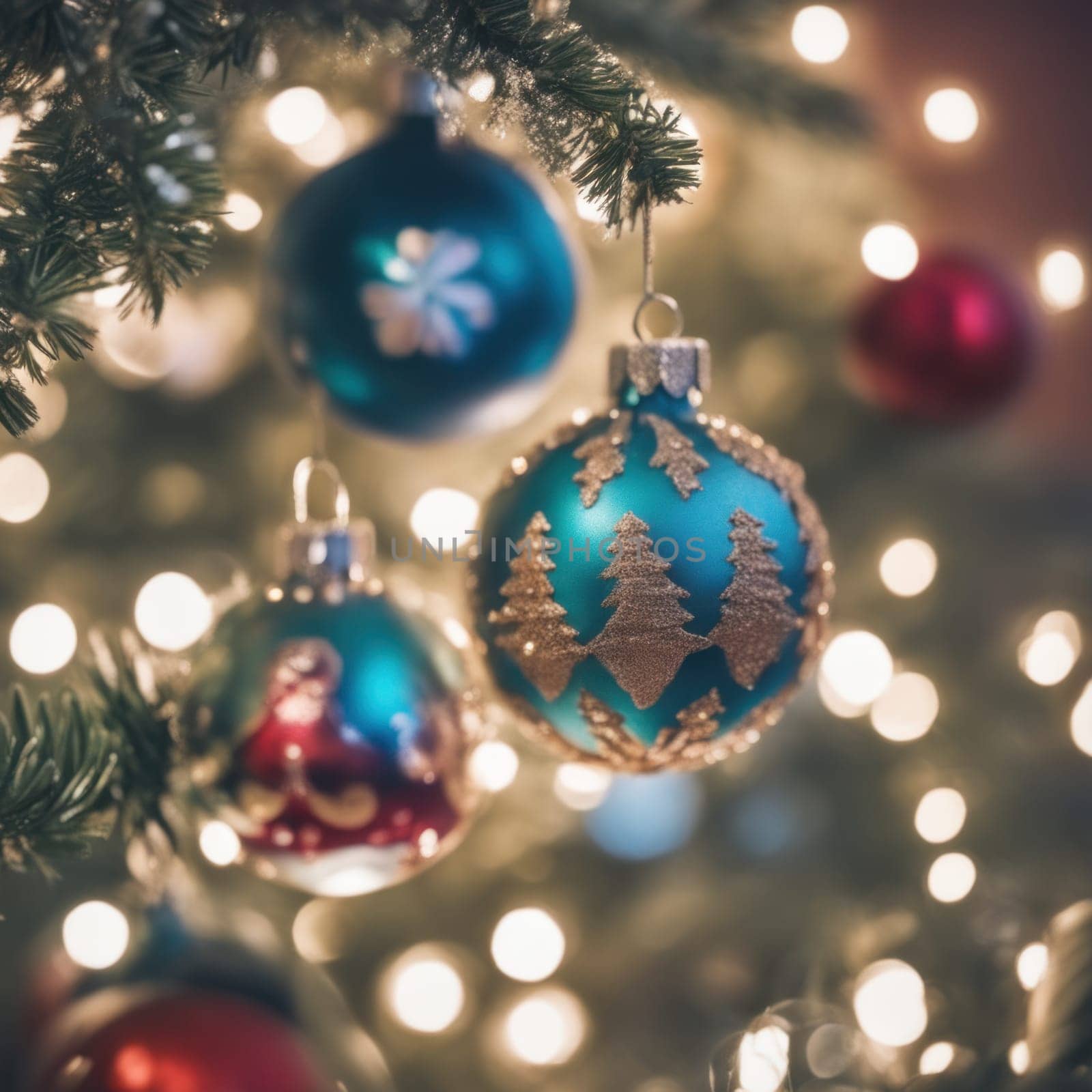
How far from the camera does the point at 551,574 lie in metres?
0.55

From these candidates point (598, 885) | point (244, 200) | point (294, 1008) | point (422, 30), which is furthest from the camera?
point (598, 885)

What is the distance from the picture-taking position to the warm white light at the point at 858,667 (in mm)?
1178

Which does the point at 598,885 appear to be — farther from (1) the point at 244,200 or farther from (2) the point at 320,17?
(2) the point at 320,17

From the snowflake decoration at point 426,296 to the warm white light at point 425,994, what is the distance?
2.64 ft

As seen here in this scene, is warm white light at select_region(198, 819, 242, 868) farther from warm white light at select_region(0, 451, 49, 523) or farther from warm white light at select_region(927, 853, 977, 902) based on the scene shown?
warm white light at select_region(927, 853, 977, 902)

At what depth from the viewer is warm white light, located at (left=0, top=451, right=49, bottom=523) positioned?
1046 mm

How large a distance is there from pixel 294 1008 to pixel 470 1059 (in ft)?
1.54

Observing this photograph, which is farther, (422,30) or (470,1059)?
(470,1059)

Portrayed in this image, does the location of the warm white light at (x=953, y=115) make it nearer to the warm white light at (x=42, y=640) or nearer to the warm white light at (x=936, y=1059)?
the warm white light at (x=936, y=1059)

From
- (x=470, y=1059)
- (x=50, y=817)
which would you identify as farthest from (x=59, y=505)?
(x=470, y=1059)

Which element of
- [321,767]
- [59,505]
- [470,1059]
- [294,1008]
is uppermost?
[321,767]

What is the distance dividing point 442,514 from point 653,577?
0.59m

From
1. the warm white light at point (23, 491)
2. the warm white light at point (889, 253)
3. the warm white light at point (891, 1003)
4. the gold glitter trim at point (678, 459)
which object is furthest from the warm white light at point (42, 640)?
the warm white light at point (889, 253)

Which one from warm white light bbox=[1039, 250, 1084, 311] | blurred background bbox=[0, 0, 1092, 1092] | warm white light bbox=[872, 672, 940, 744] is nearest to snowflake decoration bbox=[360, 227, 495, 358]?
blurred background bbox=[0, 0, 1092, 1092]
